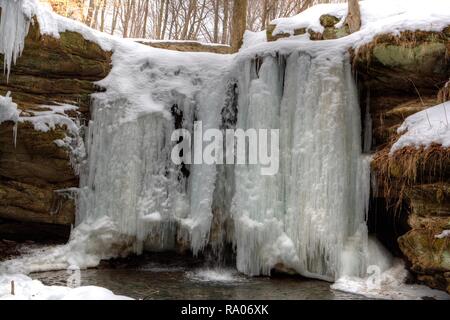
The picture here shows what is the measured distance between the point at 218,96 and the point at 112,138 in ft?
6.93

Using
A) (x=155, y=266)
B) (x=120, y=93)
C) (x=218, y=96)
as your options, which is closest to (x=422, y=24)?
(x=218, y=96)

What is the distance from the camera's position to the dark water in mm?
5250

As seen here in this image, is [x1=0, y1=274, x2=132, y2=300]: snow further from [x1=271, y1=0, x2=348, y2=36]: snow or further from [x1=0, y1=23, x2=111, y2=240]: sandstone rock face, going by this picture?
[x1=271, y1=0, x2=348, y2=36]: snow

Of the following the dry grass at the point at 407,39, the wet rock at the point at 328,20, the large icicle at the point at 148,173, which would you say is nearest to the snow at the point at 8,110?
the large icicle at the point at 148,173

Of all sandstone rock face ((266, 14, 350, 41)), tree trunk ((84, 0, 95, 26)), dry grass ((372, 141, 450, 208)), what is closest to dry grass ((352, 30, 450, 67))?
dry grass ((372, 141, 450, 208))

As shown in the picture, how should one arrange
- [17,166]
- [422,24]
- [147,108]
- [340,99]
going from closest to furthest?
1. [422,24]
2. [340,99]
3. [17,166]
4. [147,108]

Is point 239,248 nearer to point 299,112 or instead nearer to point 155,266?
point 155,266

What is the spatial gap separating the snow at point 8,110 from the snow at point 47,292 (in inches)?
116

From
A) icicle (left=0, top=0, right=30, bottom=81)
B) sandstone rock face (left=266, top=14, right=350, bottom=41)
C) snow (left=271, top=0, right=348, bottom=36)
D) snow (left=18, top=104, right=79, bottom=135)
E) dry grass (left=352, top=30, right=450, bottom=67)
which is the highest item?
snow (left=271, top=0, right=348, bottom=36)

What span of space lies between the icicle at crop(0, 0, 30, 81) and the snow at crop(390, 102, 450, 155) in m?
6.22

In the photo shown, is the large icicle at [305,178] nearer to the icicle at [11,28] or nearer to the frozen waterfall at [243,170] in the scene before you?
the frozen waterfall at [243,170]

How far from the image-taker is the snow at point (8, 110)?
22.8 feet

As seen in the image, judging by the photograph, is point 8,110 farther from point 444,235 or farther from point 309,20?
point 444,235

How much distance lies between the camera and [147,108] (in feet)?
25.0
